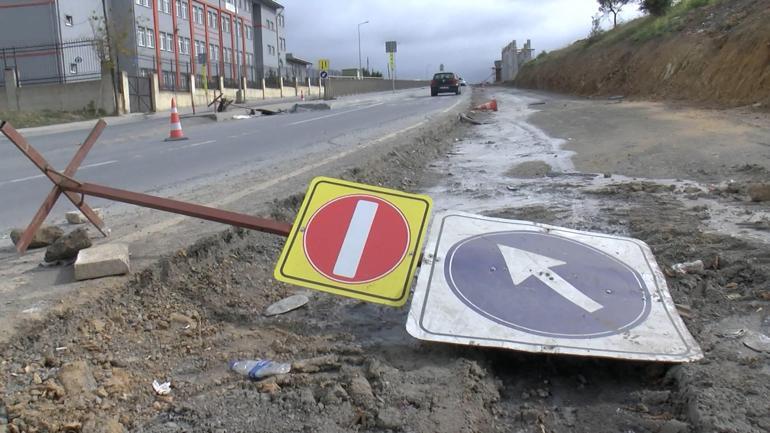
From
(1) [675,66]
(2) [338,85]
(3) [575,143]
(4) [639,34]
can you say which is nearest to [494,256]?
(3) [575,143]

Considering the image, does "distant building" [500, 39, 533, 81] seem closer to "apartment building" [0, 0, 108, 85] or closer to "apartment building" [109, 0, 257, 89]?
"apartment building" [109, 0, 257, 89]

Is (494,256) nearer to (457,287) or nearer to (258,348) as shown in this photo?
(457,287)

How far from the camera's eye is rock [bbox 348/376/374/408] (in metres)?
2.47

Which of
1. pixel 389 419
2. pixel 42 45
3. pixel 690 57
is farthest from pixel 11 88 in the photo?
pixel 389 419

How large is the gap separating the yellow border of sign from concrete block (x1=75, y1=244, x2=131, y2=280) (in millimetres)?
1036

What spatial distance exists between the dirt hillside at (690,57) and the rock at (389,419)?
15.2 m

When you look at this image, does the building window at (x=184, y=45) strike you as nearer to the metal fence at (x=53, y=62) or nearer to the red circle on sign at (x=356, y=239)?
the metal fence at (x=53, y=62)

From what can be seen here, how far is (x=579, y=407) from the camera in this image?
2.63 m

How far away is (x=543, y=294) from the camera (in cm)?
310

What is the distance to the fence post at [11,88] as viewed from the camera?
99.7 feet

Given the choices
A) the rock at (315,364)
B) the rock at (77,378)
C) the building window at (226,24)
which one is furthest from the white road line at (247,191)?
the building window at (226,24)

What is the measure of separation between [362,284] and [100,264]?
1.66 meters

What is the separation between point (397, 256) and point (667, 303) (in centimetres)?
141

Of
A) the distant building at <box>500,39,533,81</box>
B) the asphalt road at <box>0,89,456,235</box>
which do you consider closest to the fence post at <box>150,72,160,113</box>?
the asphalt road at <box>0,89,456,235</box>
